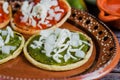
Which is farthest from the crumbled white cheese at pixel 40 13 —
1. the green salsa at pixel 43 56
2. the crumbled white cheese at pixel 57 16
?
the green salsa at pixel 43 56

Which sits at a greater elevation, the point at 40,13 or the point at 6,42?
the point at 40,13

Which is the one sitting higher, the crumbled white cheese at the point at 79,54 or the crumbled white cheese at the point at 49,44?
the crumbled white cheese at the point at 79,54

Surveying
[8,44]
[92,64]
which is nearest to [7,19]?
[8,44]

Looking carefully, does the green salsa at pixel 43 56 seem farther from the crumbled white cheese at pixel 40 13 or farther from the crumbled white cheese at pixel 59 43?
the crumbled white cheese at pixel 40 13

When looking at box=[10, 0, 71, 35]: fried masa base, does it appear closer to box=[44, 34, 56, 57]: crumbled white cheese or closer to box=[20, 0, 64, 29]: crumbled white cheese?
box=[20, 0, 64, 29]: crumbled white cheese

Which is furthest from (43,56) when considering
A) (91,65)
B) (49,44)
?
(91,65)

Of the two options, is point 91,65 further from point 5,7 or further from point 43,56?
point 5,7
